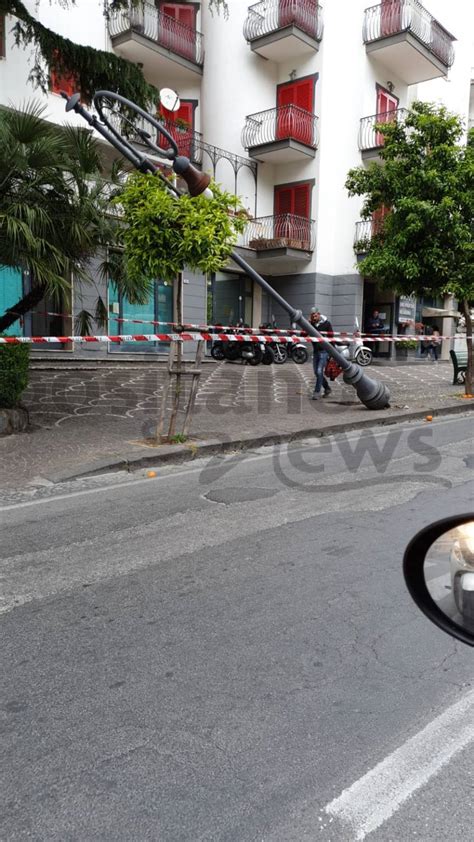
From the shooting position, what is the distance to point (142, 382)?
14516mm

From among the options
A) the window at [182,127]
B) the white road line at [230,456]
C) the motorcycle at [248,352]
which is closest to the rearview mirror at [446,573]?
the white road line at [230,456]

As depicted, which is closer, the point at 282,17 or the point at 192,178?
the point at 192,178

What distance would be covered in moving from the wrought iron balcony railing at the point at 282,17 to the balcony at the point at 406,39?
2.15 m

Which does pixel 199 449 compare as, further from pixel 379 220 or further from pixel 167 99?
pixel 379 220

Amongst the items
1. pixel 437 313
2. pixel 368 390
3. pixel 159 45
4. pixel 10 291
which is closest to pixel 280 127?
pixel 159 45

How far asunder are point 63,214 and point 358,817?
7.47 meters

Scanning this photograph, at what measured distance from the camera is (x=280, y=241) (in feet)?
75.0

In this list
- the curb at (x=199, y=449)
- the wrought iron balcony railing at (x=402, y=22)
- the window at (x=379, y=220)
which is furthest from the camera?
the wrought iron balcony railing at (x=402, y=22)

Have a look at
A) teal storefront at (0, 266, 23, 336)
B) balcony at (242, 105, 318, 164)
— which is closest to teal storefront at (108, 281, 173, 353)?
teal storefront at (0, 266, 23, 336)

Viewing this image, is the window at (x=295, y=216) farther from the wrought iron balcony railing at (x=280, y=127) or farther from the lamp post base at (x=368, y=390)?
the lamp post base at (x=368, y=390)

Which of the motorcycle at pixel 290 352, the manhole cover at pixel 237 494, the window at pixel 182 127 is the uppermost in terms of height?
the window at pixel 182 127

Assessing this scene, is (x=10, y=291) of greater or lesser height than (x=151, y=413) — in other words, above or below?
above

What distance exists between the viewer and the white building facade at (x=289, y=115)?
2277 centimetres

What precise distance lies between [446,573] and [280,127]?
24.5 meters
